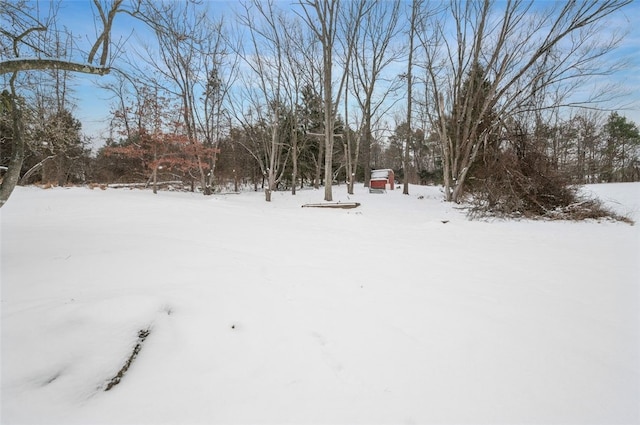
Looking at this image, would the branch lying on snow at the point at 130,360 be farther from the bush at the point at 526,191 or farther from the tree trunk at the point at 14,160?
the bush at the point at 526,191

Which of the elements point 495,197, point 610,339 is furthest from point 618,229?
point 610,339

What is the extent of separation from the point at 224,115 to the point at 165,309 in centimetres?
1538

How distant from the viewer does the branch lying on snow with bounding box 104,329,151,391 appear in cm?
130

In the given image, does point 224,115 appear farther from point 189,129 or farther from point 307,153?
point 307,153

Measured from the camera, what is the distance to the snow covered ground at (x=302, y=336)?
49.2 inches

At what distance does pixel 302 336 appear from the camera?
68.9 inches

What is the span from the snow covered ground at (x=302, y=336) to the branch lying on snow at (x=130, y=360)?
2 centimetres

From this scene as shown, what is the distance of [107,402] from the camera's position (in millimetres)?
1194

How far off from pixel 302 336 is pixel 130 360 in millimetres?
1007

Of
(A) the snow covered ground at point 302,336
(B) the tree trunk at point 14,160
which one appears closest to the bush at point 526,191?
(A) the snow covered ground at point 302,336

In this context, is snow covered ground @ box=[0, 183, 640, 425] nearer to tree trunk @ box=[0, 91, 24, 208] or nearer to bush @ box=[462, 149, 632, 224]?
tree trunk @ box=[0, 91, 24, 208]

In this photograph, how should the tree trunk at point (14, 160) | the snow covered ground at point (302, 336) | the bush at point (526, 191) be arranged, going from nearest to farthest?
the snow covered ground at point (302, 336), the tree trunk at point (14, 160), the bush at point (526, 191)

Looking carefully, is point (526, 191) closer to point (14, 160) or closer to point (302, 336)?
point (302, 336)

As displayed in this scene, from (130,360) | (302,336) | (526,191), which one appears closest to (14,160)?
(130,360)
